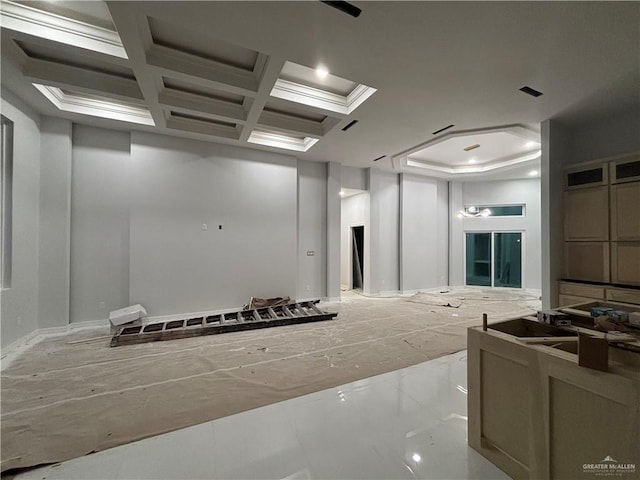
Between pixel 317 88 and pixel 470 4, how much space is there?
209 centimetres

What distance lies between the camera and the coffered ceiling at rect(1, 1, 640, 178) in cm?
224

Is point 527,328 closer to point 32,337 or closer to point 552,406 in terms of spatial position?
point 552,406

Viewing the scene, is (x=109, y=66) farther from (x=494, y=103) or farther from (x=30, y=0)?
(x=494, y=103)

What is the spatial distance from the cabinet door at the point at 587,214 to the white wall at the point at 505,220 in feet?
14.2

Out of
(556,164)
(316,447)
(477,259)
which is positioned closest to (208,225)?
(316,447)

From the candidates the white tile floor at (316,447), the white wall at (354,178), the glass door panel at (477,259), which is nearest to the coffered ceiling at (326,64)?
the white wall at (354,178)

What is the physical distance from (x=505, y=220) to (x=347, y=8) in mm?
8586

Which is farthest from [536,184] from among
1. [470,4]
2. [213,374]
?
[213,374]

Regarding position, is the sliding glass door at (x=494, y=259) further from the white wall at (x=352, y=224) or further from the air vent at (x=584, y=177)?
the air vent at (x=584, y=177)

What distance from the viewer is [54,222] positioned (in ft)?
13.3

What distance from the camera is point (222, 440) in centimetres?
182

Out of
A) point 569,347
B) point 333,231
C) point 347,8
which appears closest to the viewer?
point 569,347

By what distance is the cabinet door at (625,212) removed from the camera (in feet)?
11.3

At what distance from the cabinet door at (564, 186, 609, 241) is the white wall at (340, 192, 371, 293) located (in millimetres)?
4163
